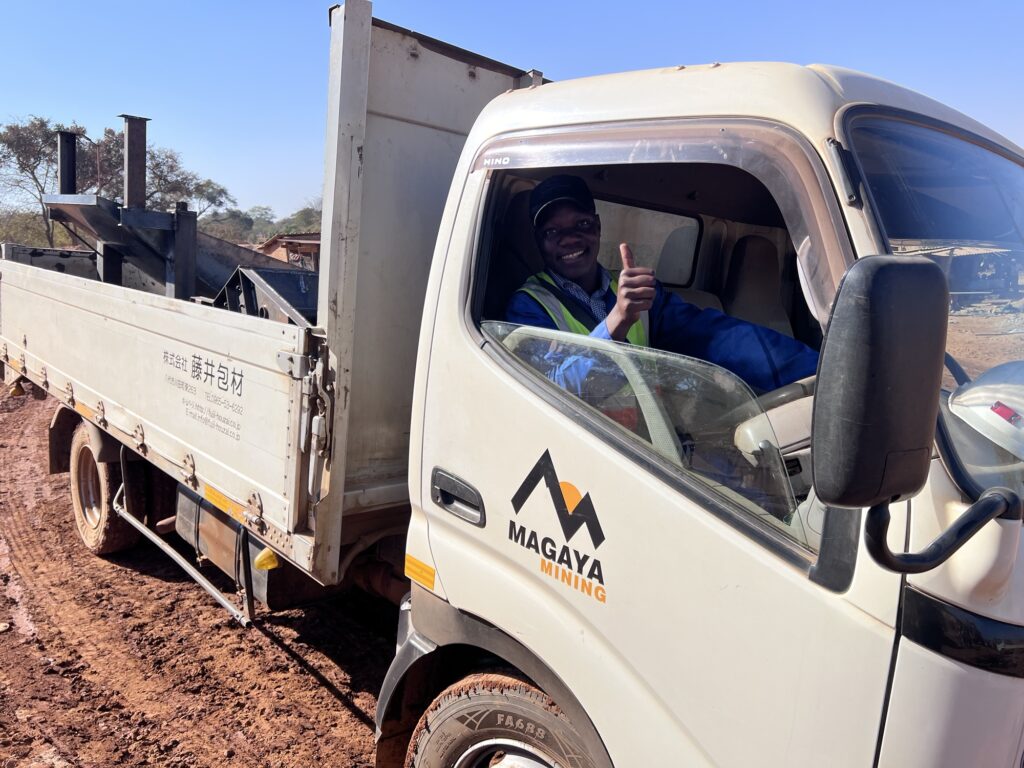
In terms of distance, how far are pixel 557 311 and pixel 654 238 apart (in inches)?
37.3

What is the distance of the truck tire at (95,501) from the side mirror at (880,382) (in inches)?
182

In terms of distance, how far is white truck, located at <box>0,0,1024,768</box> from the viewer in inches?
46.3

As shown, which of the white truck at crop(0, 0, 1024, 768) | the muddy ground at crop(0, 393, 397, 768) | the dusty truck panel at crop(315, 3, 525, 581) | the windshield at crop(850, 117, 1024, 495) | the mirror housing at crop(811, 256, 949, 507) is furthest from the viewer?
the muddy ground at crop(0, 393, 397, 768)

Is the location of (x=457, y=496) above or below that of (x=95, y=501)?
above

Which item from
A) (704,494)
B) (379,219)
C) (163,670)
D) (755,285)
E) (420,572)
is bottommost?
(163,670)

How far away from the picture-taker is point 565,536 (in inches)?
66.3

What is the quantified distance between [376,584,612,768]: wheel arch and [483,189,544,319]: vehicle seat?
0.84 metres

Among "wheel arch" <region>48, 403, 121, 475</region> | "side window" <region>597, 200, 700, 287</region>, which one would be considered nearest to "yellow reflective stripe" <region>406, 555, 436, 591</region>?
"side window" <region>597, 200, 700, 287</region>

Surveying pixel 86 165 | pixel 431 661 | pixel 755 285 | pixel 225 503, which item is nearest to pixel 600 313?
pixel 755 285

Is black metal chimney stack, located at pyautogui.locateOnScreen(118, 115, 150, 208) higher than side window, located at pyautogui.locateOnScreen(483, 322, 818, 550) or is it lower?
higher

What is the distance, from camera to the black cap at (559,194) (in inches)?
81.5

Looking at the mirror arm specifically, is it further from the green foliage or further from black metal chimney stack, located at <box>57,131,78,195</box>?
the green foliage

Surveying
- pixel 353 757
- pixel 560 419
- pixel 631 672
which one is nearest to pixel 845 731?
pixel 631 672

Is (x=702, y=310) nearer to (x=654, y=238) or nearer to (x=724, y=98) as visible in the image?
(x=654, y=238)
